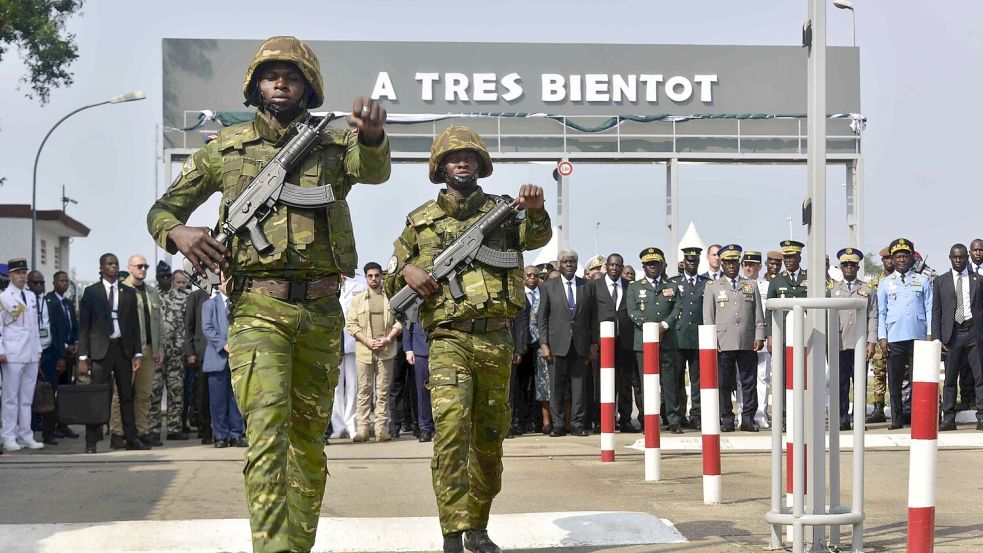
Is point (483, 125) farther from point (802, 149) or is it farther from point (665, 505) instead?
point (665, 505)

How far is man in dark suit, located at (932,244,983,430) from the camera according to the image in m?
15.6

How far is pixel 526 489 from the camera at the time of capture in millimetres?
10094

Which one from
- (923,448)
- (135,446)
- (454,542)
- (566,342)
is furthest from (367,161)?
(566,342)

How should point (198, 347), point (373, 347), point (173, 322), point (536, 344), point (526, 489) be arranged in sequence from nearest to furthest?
point (526, 489), point (373, 347), point (198, 347), point (173, 322), point (536, 344)

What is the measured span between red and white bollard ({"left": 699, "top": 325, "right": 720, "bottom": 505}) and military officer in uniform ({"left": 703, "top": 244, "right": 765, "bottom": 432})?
715 centimetres

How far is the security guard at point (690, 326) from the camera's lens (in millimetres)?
16672

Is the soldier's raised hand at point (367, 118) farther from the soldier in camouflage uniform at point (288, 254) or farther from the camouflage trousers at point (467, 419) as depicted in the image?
the camouflage trousers at point (467, 419)

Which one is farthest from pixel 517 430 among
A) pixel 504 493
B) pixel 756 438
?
pixel 504 493

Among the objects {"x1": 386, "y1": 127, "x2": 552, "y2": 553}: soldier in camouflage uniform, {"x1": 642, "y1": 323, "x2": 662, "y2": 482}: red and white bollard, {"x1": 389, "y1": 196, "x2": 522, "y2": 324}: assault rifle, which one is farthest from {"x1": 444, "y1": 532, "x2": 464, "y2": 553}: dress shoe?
{"x1": 642, "y1": 323, "x2": 662, "y2": 482}: red and white bollard

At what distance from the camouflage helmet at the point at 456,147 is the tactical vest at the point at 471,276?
0.16 meters

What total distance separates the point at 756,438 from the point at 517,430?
10.4ft

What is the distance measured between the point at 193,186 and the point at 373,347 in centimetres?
943

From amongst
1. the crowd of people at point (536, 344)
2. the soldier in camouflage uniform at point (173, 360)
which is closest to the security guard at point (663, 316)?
the crowd of people at point (536, 344)

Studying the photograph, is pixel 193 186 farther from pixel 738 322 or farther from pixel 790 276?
pixel 790 276
